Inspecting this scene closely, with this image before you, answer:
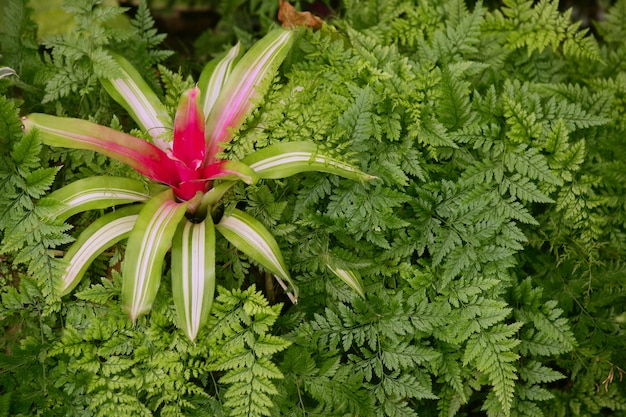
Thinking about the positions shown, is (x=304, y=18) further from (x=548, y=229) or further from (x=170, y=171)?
(x=548, y=229)

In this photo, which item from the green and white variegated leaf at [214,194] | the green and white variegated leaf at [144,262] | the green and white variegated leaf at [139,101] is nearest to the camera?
the green and white variegated leaf at [144,262]

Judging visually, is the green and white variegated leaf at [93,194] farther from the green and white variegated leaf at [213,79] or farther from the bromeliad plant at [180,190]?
the green and white variegated leaf at [213,79]

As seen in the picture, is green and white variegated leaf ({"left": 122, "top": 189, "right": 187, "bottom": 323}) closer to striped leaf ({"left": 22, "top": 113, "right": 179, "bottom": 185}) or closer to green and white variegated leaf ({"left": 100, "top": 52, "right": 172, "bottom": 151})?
striped leaf ({"left": 22, "top": 113, "right": 179, "bottom": 185})

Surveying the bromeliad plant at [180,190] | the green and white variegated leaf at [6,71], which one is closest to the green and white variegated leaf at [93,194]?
the bromeliad plant at [180,190]

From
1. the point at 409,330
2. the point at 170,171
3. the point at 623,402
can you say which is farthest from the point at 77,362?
the point at 623,402

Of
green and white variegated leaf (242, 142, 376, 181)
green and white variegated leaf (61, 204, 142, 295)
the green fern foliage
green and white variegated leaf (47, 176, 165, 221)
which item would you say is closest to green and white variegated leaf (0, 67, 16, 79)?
the green fern foliage
